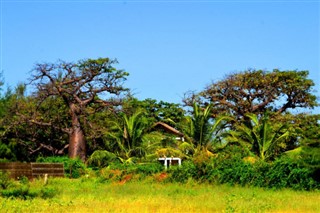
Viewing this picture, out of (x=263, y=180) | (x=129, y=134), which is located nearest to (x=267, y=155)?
(x=263, y=180)

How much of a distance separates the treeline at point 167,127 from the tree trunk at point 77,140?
0.06m

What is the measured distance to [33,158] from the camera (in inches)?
1566

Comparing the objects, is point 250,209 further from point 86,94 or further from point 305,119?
point 305,119

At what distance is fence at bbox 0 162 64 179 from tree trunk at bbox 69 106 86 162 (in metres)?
4.27

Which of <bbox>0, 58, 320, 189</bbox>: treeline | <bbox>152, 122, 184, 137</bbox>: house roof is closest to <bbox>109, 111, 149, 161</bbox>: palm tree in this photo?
<bbox>0, 58, 320, 189</bbox>: treeline

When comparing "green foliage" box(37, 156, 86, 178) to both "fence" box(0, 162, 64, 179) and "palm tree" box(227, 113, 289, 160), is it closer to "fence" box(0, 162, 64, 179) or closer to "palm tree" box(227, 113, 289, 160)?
"fence" box(0, 162, 64, 179)

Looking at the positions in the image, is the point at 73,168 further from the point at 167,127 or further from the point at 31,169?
the point at 167,127

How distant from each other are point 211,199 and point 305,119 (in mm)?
24586

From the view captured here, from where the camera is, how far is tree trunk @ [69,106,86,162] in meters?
34.6

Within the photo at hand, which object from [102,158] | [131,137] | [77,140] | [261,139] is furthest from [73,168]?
[261,139]

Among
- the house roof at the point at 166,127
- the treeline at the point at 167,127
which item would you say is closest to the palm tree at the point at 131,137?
the treeline at the point at 167,127

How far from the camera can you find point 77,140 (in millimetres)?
34750

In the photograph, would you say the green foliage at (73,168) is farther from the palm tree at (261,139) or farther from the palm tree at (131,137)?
the palm tree at (261,139)

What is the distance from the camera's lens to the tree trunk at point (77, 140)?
34.6 m
